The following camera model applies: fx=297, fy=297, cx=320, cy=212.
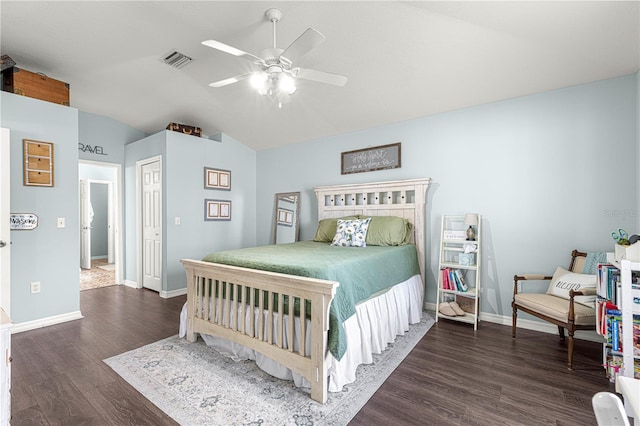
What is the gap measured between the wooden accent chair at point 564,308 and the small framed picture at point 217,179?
14.6ft

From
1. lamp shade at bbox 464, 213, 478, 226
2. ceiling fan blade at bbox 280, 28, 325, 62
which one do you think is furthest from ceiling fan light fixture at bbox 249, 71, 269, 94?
lamp shade at bbox 464, 213, 478, 226

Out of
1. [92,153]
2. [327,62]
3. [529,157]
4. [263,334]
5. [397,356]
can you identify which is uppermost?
[327,62]

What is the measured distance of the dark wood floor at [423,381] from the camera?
179 centimetres

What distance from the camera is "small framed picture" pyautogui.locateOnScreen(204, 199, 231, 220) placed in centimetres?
497

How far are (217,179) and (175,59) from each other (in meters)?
2.17

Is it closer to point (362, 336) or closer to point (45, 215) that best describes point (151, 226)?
point (45, 215)

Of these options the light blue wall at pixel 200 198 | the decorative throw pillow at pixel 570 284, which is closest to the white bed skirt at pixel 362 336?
the decorative throw pillow at pixel 570 284

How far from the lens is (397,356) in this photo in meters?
2.55

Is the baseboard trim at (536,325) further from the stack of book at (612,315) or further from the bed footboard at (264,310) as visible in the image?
the bed footboard at (264,310)

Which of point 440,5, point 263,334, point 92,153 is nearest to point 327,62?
point 440,5

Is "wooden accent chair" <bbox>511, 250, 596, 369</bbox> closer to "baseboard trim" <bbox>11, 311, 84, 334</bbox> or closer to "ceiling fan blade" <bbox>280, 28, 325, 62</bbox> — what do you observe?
"ceiling fan blade" <bbox>280, 28, 325, 62</bbox>

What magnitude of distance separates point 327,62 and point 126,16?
1.85 metres

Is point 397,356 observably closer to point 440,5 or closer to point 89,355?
point 89,355

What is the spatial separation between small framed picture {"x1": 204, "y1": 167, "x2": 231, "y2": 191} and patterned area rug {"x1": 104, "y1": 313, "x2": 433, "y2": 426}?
2.87 m
